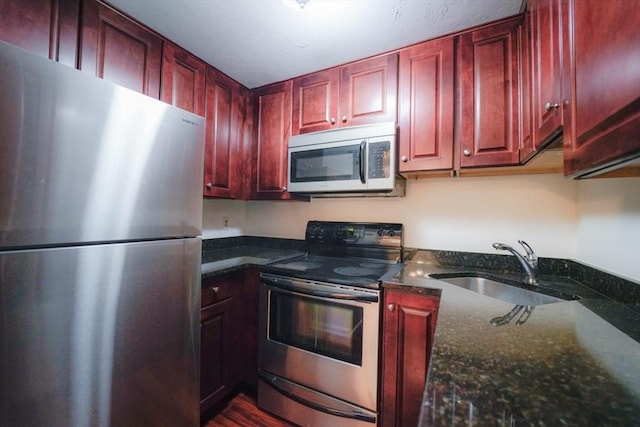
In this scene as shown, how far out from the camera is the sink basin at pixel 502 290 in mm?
1312

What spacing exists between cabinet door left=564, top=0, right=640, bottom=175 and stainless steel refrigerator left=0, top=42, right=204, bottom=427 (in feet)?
4.60

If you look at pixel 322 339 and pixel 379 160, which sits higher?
pixel 379 160

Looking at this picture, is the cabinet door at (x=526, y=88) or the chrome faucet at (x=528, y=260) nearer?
the cabinet door at (x=526, y=88)

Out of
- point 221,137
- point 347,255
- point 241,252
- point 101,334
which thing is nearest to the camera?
point 101,334

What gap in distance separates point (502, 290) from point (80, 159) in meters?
2.03

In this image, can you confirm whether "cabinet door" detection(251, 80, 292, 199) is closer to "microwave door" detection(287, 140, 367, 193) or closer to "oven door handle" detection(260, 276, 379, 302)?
"microwave door" detection(287, 140, 367, 193)

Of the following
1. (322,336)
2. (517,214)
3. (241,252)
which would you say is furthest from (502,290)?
(241,252)

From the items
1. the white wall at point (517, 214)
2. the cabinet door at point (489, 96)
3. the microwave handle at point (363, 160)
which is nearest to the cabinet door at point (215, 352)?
the white wall at point (517, 214)

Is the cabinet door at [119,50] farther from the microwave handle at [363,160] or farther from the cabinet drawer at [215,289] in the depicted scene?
the microwave handle at [363,160]

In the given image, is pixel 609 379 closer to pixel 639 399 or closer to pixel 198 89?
pixel 639 399

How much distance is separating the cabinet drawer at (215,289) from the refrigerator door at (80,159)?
45cm

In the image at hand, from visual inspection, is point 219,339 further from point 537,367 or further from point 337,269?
point 537,367

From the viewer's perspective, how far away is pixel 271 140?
2.13 m

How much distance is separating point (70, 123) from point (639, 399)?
161 centimetres
